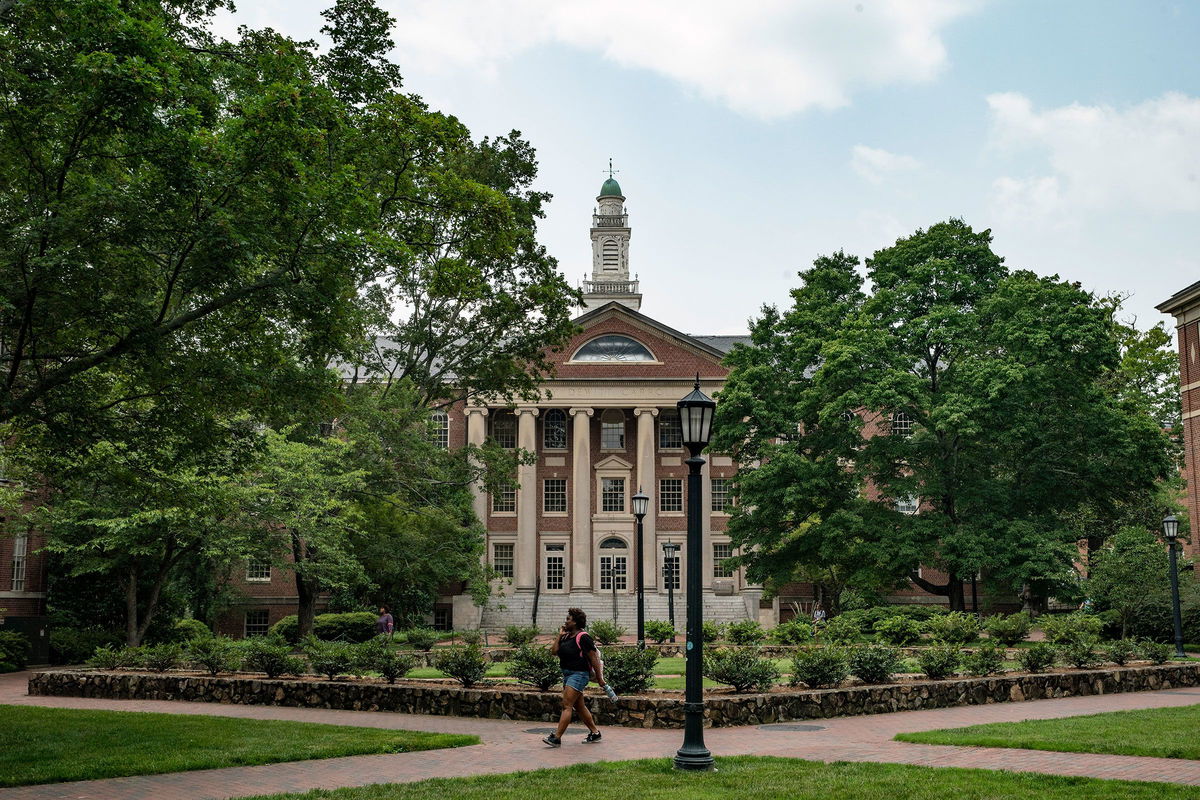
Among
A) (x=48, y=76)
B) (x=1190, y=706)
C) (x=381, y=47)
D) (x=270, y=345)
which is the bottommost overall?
(x=1190, y=706)

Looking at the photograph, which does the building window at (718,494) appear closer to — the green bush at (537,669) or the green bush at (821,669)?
the green bush at (821,669)

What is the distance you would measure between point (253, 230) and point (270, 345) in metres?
3.34

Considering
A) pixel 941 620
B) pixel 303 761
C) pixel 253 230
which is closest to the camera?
pixel 303 761

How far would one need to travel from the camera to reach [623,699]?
1541cm

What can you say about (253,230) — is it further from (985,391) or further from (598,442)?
(598,442)

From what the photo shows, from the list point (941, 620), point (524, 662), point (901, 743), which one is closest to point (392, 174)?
point (524, 662)

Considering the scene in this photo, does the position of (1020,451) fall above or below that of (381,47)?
below

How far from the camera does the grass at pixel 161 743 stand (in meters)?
11.5

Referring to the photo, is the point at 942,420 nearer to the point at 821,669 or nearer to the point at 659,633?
the point at 659,633

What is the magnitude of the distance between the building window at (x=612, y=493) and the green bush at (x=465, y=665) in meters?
37.1

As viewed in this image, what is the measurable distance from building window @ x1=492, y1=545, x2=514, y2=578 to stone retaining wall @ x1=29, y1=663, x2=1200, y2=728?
34.6 meters

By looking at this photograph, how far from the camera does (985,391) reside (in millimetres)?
34375

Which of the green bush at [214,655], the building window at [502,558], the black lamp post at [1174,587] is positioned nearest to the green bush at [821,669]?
the green bush at [214,655]

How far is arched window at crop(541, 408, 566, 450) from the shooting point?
55.9m
